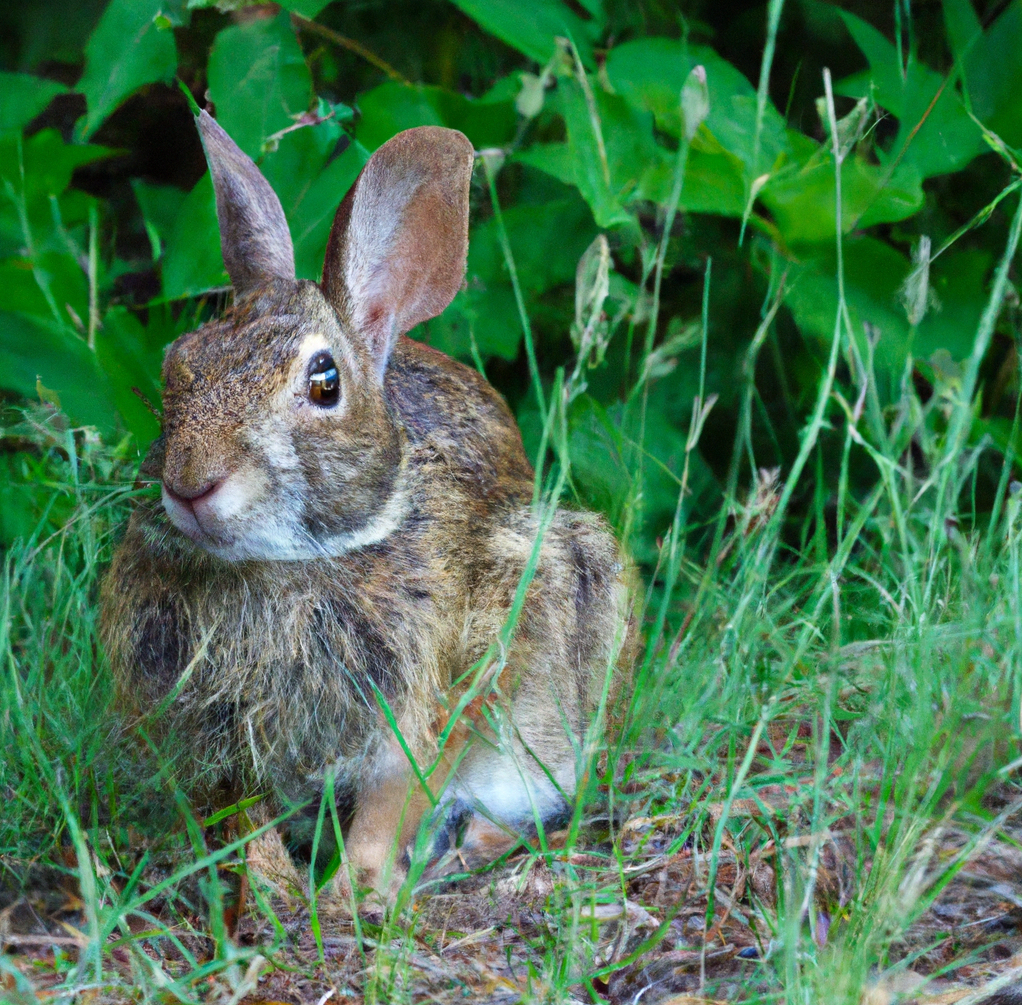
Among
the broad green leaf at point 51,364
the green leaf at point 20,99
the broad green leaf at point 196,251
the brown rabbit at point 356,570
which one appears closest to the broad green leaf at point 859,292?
the brown rabbit at point 356,570

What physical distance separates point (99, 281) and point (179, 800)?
6.12 ft

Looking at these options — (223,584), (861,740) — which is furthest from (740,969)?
(223,584)

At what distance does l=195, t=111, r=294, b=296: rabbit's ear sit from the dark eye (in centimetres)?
31

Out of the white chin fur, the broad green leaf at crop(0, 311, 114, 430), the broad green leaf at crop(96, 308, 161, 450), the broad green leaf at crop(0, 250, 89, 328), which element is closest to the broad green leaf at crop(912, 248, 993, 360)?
the white chin fur

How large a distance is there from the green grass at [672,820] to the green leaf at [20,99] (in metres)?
0.93

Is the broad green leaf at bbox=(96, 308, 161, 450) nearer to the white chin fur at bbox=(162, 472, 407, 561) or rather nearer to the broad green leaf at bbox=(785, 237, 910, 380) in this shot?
the white chin fur at bbox=(162, 472, 407, 561)

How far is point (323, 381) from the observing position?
2.04 meters

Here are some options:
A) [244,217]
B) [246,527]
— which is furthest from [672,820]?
[244,217]

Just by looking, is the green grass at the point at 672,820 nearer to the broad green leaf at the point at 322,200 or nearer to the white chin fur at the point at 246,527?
the white chin fur at the point at 246,527

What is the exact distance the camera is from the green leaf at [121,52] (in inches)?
102

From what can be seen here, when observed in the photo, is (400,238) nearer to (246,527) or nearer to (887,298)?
(246,527)

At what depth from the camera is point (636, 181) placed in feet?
9.52

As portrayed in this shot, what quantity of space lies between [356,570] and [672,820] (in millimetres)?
739

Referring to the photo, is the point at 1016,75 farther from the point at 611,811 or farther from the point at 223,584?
the point at 223,584
